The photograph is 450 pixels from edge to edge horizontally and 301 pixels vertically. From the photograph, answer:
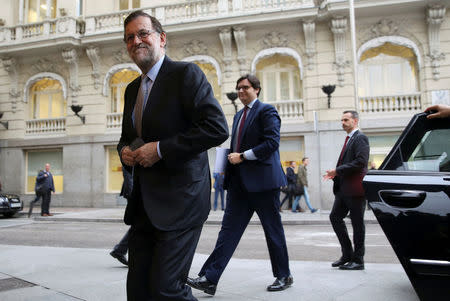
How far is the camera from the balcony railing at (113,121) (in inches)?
695

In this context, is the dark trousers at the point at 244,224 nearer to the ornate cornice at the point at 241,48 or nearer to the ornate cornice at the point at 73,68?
the ornate cornice at the point at 241,48

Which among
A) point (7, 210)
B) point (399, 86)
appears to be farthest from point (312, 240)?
point (7, 210)

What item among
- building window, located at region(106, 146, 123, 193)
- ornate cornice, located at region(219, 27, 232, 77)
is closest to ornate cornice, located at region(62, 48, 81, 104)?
building window, located at region(106, 146, 123, 193)

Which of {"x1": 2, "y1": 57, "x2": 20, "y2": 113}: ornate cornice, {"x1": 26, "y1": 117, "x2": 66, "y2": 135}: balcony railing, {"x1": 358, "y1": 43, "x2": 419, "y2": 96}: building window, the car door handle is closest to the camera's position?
the car door handle

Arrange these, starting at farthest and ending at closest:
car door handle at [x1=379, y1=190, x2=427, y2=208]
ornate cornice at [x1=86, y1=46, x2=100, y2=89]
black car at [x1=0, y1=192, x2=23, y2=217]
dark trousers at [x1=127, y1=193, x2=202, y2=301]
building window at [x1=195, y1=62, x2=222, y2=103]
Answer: ornate cornice at [x1=86, y1=46, x2=100, y2=89] → building window at [x1=195, y1=62, x2=222, y2=103] → black car at [x1=0, y1=192, x2=23, y2=217] → car door handle at [x1=379, y1=190, x2=427, y2=208] → dark trousers at [x1=127, y1=193, x2=202, y2=301]

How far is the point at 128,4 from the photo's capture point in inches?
732

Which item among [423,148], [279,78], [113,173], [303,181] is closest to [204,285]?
[423,148]

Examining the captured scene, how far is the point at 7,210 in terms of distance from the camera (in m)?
13.8

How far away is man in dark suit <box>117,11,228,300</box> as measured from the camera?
1920mm

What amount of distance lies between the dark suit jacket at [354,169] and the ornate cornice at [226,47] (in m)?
12.0

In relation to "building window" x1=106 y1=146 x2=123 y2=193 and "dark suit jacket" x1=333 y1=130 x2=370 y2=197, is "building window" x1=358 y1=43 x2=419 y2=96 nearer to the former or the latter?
"building window" x1=106 y1=146 x2=123 y2=193

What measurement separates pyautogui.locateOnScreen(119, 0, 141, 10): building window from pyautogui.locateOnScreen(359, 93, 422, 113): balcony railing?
1143 cm

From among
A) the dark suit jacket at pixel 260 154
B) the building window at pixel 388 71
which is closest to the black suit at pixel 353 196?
the dark suit jacket at pixel 260 154

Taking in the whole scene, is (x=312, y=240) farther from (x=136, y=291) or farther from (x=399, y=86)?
(x=399, y=86)
